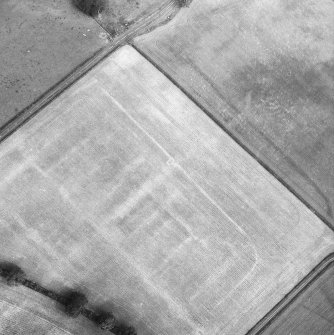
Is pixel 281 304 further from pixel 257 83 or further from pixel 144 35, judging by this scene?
pixel 144 35

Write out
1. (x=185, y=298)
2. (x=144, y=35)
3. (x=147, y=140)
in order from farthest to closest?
1. (x=144, y=35)
2. (x=147, y=140)
3. (x=185, y=298)

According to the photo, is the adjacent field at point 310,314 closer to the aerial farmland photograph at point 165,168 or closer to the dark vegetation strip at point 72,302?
the aerial farmland photograph at point 165,168

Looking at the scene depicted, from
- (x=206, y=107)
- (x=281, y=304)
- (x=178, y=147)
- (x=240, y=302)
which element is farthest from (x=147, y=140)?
(x=281, y=304)

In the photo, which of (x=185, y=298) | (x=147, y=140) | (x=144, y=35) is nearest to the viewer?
(x=185, y=298)

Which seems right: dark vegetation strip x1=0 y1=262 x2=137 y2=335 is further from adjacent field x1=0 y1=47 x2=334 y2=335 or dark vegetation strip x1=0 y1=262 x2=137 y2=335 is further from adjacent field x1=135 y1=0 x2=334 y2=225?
adjacent field x1=135 y1=0 x2=334 y2=225

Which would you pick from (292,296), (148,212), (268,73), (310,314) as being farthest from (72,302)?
(268,73)

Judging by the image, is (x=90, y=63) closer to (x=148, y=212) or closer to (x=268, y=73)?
(x=148, y=212)

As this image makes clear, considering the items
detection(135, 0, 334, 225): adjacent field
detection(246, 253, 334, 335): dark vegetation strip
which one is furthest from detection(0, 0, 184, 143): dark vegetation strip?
detection(246, 253, 334, 335): dark vegetation strip
